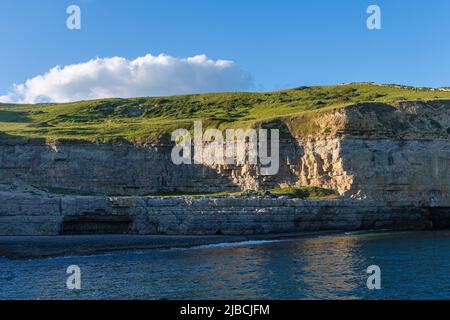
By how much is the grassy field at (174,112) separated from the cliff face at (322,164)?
108 inches

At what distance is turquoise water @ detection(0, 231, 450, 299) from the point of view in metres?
23.0

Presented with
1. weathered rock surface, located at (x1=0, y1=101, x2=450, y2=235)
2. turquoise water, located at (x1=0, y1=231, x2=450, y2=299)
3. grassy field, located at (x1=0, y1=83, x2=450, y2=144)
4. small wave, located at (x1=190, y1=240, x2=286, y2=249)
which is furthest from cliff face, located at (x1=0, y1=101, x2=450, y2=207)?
small wave, located at (x1=190, y1=240, x2=286, y2=249)

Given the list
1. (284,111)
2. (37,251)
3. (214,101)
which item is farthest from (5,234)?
(214,101)

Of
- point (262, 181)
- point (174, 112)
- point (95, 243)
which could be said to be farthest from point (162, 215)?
point (174, 112)

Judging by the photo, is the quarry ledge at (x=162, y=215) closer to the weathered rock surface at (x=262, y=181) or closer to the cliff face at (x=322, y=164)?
the weathered rock surface at (x=262, y=181)

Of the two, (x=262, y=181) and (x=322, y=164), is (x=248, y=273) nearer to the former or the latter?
(x=322, y=164)

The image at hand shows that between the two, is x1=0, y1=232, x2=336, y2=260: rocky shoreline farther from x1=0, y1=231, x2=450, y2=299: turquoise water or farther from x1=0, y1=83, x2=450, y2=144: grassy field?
x1=0, y1=83, x2=450, y2=144: grassy field

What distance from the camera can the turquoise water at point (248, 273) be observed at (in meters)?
23.0

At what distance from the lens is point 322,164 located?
5894cm

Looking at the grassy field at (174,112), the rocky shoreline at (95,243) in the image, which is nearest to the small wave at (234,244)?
the rocky shoreline at (95,243)

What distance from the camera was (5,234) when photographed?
43.0m

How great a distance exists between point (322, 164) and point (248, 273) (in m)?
33.6

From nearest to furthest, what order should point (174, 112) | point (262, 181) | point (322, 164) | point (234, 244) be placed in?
1. point (234, 244)
2. point (322, 164)
3. point (262, 181)
4. point (174, 112)
